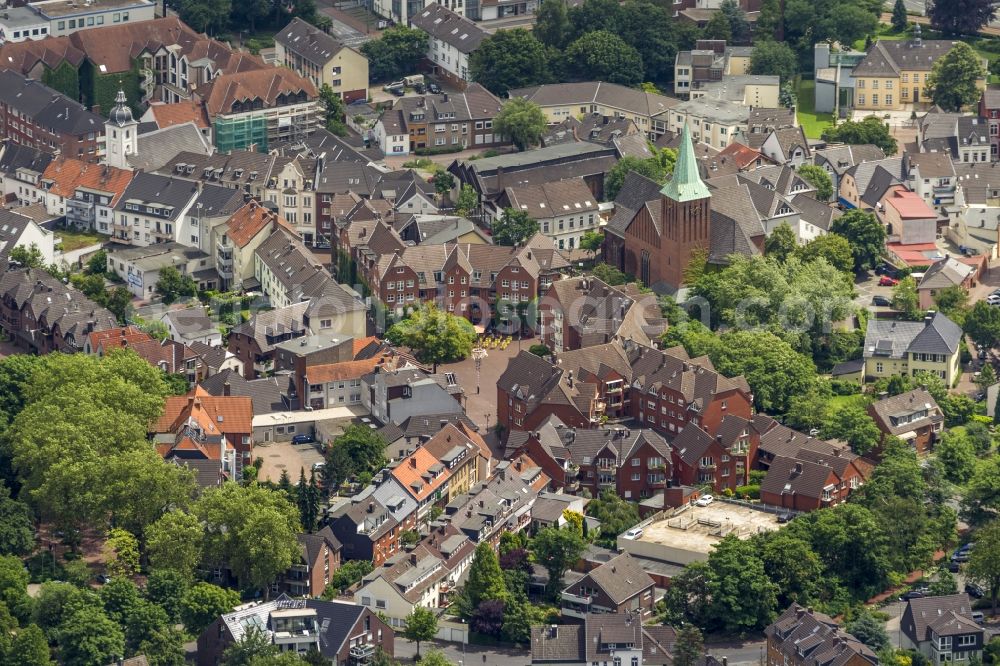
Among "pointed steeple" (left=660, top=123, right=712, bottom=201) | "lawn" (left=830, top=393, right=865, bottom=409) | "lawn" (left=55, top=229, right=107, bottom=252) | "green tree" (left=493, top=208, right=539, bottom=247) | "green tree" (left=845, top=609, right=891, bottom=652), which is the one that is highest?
"pointed steeple" (left=660, top=123, right=712, bottom=201)

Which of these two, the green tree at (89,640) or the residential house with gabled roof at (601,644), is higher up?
the green tree at (89,640)

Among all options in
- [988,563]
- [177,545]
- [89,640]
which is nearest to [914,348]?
[988,563]

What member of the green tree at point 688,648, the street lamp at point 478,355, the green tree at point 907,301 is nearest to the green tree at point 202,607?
the green tree at point 688,648

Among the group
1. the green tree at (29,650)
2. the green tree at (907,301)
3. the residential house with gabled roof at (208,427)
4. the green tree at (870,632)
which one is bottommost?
the green tree at (870,632)

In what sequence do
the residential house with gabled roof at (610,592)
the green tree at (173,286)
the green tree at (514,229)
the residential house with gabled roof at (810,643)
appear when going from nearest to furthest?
the residential house with gabled roof at (810,643)
the residential house with gabled roof at (610,592)
the green tree at (173,286)
the green tree at (514,229)

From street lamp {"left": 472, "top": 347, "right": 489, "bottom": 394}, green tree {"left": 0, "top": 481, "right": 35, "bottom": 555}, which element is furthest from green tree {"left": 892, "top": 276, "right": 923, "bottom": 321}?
green tree {"left": 0, "top": 481, "right": 35, "bottom": 555}

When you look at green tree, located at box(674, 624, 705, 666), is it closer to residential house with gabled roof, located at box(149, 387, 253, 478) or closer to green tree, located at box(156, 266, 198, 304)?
residential house with gabled roof, located at box(149, 387, 253, 478)

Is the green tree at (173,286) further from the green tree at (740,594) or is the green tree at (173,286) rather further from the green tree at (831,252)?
the green tree at (740,594)

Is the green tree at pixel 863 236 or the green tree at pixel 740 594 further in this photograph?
the green tree at pixel 863 236
